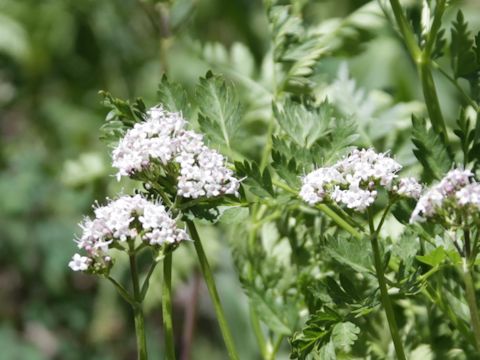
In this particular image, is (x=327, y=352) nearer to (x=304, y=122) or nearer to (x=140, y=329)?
(x=140, y=329)

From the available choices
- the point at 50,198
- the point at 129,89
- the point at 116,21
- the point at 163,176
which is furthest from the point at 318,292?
the point at 116,21

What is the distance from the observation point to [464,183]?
87 centimetres

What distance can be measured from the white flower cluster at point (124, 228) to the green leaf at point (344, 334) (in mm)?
180

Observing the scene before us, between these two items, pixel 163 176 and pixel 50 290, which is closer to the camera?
pixel 163 176

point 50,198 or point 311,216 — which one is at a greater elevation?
point 50,198

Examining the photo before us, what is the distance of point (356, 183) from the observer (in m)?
0.92

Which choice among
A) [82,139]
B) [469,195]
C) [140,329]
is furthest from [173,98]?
[82,139]

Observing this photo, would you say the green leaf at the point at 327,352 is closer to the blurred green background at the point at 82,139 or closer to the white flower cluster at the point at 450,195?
the white flower cluster at the point at 450,195

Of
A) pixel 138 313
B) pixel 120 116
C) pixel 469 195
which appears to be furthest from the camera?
pixel 120 116

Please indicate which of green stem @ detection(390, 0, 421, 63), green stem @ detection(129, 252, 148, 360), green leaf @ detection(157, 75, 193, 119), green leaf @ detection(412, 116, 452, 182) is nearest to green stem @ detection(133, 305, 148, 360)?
green stem @ detection(129, 252, 148, 360)

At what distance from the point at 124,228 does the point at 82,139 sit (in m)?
1.87

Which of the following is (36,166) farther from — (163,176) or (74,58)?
(163,176)

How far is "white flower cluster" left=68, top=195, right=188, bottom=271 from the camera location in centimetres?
94

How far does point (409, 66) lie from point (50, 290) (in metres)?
1.17
